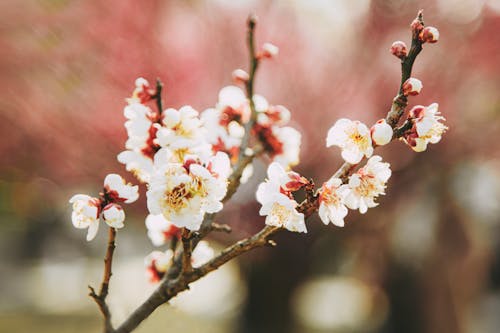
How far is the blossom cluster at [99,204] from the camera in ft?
2.54

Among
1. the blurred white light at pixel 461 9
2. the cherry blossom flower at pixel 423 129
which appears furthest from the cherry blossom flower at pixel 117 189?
the blurred white light at pixel 461 9

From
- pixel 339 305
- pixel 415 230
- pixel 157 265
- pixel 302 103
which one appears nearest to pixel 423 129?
pixel 157 265

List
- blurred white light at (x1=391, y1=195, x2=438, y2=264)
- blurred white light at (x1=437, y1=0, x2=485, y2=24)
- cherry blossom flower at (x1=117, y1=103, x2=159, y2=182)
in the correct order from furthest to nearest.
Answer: blurred white light at (x1=391, y1=195, x2=438, y2=264)
blurred white light at (x1=437, y1=0, x2=485, y2=24)
cherry blossom flower at (x1=117, y1=103, x2=159, y2=182)

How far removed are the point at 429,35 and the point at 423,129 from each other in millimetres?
151

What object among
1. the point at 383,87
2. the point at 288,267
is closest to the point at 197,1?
the point at 383,87

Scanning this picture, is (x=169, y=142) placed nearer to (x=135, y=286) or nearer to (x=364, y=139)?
(x=364, y=139)

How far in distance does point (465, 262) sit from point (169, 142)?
4.11 meters

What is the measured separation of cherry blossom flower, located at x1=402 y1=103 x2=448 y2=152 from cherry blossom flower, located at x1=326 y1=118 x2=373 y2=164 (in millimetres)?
78

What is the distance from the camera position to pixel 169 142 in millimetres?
815

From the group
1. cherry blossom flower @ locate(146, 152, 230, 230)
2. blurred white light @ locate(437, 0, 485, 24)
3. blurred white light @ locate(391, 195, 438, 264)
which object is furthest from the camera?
blurred white light @ locate(391, 195, 438, 264)

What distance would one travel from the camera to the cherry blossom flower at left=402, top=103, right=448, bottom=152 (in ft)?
2.54

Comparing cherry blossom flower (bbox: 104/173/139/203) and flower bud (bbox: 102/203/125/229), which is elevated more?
cherry blossom flower (bbox: 104/173/139/203)

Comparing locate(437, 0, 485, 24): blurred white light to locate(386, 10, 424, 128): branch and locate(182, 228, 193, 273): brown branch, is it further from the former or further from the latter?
locate(182, 228, 193, 273): brown branch

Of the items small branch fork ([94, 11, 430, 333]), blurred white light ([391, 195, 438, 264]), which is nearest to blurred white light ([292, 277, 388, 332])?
blurred white light ([391, 195, 438, 264])
